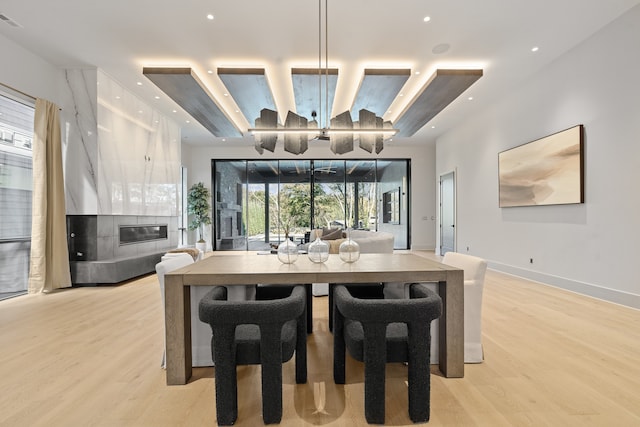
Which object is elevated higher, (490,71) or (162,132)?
(490,71)

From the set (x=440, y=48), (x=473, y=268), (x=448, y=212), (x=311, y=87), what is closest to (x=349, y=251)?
(x=473, y=268)

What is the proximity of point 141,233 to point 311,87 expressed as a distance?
4228 millimetres

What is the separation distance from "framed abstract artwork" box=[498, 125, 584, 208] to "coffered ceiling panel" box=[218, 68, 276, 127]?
172 inches

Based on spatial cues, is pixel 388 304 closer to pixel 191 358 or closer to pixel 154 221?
pixel 191 358

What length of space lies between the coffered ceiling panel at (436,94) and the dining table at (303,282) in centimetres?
383

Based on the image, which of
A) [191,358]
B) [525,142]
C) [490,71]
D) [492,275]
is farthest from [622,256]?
[191,358]

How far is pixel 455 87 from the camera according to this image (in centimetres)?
500

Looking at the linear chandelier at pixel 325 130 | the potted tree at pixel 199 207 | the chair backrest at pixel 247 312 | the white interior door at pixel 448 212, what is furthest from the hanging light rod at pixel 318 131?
the potted tree at pixel 199 207

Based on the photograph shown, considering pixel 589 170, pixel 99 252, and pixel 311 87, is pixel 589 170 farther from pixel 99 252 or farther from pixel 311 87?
pixel 99 252

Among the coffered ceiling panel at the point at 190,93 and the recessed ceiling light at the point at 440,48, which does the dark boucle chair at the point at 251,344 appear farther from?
the coffered ceiling panel at the point at 190,93

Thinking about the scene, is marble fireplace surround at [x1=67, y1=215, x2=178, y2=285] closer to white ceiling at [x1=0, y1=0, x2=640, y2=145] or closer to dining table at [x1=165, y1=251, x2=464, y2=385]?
white ceiling at [x1=0, y1=0, x2=640, y2=145]

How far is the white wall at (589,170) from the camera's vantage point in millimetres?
3393

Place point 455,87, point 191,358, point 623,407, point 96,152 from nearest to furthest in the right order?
point 623,407 < point 191,358 < point 96,152 < point 455,87

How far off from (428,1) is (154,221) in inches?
238
